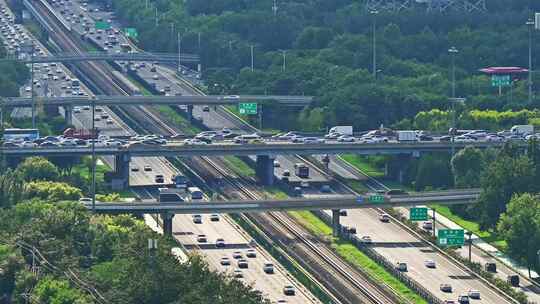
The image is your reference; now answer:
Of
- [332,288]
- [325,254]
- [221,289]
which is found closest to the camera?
[221,289]

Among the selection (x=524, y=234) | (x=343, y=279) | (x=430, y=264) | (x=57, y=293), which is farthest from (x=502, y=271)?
(x=57, y=293)

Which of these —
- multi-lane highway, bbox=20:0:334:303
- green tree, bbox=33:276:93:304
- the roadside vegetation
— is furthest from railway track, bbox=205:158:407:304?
green tree, bbox=33:276:93:304

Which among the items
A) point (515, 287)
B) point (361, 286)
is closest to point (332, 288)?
point (361, 286)

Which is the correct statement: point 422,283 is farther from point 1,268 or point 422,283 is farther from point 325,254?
point 1,268

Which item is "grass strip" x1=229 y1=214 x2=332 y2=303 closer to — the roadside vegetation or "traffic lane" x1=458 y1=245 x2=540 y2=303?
the roadside vegetation

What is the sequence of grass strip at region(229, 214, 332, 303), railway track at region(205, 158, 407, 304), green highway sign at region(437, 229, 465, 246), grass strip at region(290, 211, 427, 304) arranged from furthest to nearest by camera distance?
green highway sign at region(437, 229, 465, 246), grass strip at region(290, 211, 427, 304), grass strip at region(229, 214, 332, 303), railway track at region(205, 158, 407, 304)

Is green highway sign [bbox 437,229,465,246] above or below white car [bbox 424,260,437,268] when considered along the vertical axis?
above
